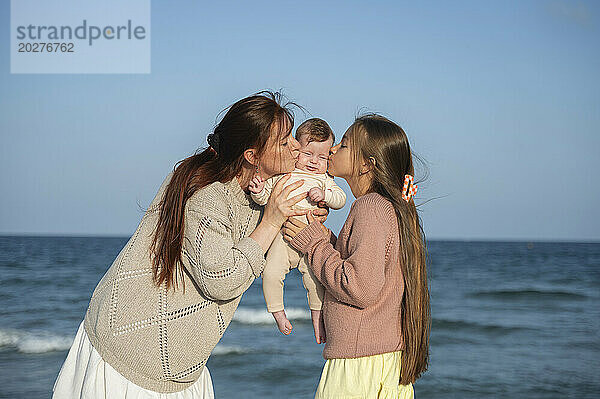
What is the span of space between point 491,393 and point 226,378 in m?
3.31

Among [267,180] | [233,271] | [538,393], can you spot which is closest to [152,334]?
[233,271]

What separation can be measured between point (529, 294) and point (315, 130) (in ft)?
51.6

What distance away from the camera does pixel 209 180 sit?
254 centimetres

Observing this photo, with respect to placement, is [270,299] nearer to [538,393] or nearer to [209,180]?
[209,180]

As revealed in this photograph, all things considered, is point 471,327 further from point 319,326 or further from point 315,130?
point 319,326

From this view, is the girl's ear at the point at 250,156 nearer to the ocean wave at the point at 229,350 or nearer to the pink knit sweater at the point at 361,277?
the pink knit sweater at the point at 361,277

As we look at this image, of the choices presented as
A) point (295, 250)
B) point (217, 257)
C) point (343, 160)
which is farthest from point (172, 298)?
point (343, 160)

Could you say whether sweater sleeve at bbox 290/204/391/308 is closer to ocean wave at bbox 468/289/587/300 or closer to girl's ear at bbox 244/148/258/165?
girl's ear at bbox 244/148/258/165

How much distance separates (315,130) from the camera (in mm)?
3213

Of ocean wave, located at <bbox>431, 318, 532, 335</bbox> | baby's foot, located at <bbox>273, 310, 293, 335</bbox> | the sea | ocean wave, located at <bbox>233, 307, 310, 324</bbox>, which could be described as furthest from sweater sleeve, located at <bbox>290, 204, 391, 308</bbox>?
ocean wave, located at <bbox>431, 318, 532, 335</bbox>

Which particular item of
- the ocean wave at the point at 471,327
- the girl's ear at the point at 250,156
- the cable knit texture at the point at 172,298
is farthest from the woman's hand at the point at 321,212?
the ocean wave at the point at 471,327

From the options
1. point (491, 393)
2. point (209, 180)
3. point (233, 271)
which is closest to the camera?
point (233, 271)

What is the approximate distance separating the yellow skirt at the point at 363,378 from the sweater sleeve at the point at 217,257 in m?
0.53

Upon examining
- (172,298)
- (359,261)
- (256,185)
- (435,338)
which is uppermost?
(256,185)
